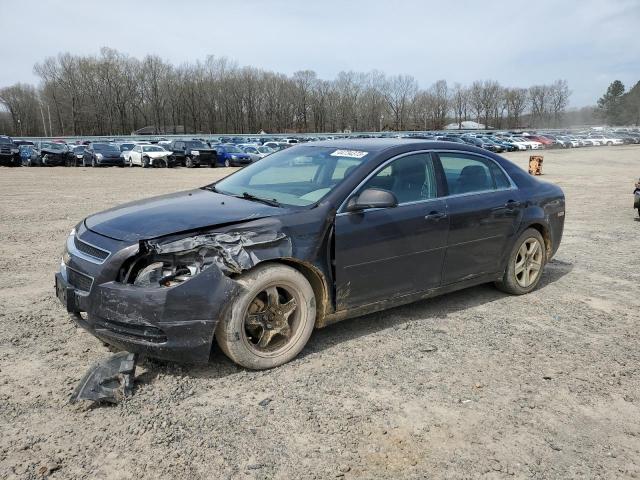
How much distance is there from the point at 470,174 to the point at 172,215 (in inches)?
112

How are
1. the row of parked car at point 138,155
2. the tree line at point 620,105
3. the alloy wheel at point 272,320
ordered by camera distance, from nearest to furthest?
1. the alloy wheel at point 272,320
2. the row of parked car at point 138,155
3. the tree line at point 620,105

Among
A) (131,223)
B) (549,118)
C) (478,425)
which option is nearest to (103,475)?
(131,223)

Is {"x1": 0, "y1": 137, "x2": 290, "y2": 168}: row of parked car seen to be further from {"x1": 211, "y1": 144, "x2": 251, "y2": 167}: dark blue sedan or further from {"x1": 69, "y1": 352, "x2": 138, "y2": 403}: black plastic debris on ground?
{"x1": 69, "y1": 352, "x2": 138, "y2": 403}: black plastic debris on ground

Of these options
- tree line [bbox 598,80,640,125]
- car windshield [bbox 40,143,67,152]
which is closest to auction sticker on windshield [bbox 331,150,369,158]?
car windshield [bbox 40,143,67,152]

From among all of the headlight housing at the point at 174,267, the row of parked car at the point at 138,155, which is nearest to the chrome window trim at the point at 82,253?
the headlight housing at the point at 174,267

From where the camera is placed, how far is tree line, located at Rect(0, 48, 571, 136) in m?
104

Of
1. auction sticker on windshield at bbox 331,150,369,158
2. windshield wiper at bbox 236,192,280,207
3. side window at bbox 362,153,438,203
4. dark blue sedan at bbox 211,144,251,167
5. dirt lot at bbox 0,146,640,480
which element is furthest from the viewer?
dark blue sedan at bbox 211,144,251,167

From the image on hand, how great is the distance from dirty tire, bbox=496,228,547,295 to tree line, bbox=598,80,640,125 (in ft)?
524

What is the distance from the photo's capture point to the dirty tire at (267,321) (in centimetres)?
348

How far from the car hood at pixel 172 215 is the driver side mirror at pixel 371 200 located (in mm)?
537

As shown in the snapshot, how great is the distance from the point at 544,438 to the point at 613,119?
16749 cm

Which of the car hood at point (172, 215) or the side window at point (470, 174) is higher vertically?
the side window at point (470, 174)

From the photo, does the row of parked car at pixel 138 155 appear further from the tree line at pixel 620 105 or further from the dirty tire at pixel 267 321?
the tree line at pixel 620 105

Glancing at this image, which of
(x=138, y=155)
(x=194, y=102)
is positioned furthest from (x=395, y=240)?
(x=194, y=102)
